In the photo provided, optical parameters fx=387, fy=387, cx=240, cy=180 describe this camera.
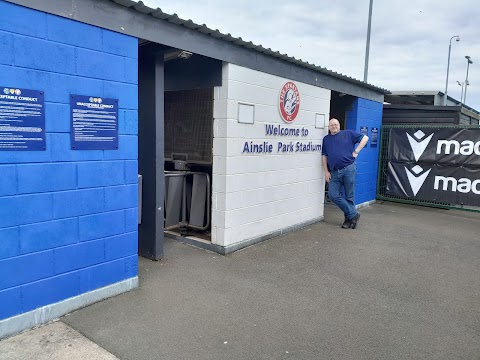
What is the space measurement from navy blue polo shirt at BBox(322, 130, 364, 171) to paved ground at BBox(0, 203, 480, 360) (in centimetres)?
143

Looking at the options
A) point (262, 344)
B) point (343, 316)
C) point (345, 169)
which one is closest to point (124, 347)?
point (262, 344)

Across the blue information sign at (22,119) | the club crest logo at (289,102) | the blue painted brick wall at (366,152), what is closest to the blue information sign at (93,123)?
the blue information sign at (22,119)

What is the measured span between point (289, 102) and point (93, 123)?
3.29 meters

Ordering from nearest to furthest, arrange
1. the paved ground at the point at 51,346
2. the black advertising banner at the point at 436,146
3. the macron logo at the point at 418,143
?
the paved ground at the point at 51,346
the black advertising banner at the point at 436,146
the macron logo at the point at 418,143

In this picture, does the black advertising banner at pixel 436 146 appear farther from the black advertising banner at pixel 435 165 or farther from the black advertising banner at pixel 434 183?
the black advertising banner at pixel 434 183

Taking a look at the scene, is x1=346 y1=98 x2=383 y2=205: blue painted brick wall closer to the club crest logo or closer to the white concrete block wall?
the white concrete block wall

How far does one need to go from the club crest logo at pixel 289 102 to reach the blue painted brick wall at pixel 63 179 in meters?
2.59

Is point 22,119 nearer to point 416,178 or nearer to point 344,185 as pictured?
point 344,185

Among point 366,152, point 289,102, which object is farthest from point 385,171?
point 289,102

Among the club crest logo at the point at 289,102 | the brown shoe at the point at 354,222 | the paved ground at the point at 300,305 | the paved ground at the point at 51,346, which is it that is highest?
the club crest logo at the point at 289,102

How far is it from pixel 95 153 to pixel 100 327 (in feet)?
4.87

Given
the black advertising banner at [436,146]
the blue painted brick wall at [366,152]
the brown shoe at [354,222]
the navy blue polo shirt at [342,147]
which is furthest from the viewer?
the blue painted brick wall at [366,152]

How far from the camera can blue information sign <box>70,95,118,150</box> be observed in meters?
3.29

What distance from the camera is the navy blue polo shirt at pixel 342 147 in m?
6.54
